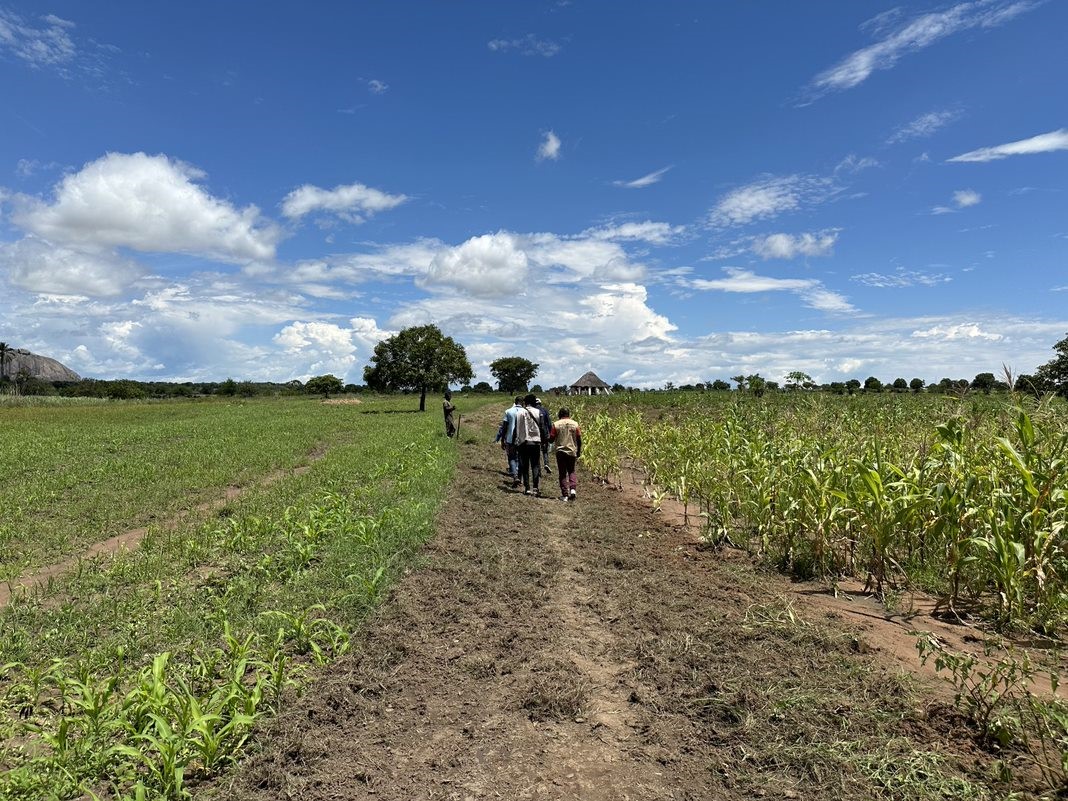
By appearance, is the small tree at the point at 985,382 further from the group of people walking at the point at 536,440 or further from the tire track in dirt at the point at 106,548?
the tire track in dirt at the point at 106,548

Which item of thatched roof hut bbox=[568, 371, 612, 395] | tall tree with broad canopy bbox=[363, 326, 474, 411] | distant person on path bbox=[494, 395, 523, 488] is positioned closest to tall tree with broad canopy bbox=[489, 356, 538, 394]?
thatched roof hut bbox=[568, 371, 612, 395]

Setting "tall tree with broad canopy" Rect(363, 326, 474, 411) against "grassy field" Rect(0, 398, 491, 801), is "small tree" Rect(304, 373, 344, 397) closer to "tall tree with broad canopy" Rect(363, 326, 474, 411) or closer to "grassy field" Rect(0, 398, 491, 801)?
"tall tree with broad canopy" Rect(363, 326, 474, 411)

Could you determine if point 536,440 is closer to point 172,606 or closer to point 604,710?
point 172,606

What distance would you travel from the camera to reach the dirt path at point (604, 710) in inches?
124

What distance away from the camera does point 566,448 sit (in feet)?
37.8

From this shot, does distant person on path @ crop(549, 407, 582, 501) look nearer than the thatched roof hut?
Yes

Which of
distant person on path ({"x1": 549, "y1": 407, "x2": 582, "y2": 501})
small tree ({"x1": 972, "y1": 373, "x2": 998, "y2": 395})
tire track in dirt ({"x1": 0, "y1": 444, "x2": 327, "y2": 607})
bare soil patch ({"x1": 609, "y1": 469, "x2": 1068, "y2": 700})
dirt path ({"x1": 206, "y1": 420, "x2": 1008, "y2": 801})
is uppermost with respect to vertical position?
small tree ({"x1": 972, "y1": 373, "x2": 998, "y2": 395})

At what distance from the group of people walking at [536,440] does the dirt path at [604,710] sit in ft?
17.6

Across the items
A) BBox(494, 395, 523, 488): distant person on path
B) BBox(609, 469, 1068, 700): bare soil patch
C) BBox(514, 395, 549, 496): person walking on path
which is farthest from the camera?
BBox(494, 395, 523, 488): distant person on path

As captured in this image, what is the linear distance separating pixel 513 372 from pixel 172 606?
11471cm

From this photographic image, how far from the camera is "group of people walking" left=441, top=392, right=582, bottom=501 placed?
456 inches

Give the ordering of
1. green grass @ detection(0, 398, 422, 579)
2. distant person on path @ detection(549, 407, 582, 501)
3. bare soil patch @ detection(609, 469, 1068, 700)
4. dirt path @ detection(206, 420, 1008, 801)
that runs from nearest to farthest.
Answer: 1. dirt path @ detection(206, 420, 1008, 801)
2. bare soil patch @ detection(609, 469, 1068, 700)
3. green grass @ detection(0, 398, 422, 579)
4. distant person on path @ detection(549, 407, 582, 501)

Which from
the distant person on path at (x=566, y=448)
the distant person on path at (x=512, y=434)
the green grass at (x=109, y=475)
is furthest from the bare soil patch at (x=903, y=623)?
the green grass at (x=109, y=475)

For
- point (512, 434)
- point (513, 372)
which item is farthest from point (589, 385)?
point (512, 434)
